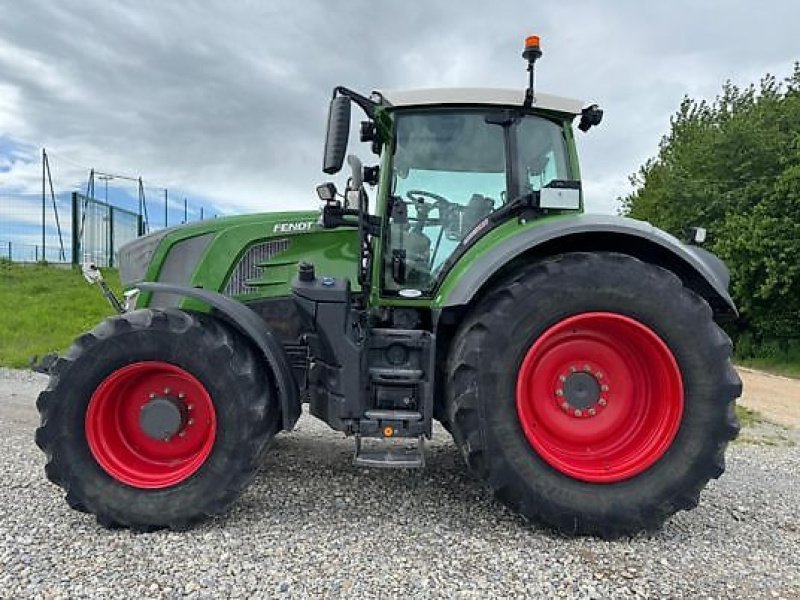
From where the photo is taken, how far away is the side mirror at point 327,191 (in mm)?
3945

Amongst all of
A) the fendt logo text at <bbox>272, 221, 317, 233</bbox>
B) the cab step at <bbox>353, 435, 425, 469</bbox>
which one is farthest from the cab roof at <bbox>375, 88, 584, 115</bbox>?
the cab step at <bbox>353, 435, 425, 469</bbox>

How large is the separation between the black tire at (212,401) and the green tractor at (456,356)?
0.01 m

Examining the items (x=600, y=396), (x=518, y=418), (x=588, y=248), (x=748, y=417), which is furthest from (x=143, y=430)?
(x=748, y=417)

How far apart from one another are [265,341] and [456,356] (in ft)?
3.36

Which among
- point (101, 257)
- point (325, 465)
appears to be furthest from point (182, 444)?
point (101, 257)

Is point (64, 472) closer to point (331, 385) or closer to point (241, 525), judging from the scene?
point (241, 525)

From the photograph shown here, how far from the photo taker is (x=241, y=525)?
3.55 m

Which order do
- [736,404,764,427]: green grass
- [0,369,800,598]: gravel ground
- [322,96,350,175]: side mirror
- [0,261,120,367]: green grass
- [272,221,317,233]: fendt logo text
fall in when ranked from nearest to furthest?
[0,369,800,598]: gravel ground → [322,96,350,175]: side mirror → [272,221,317,233]: fendt logo text → [736,404,764,427]: green grass → [0,261,120,367]: green grass

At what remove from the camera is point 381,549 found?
3271mm

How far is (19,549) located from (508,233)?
115 inches

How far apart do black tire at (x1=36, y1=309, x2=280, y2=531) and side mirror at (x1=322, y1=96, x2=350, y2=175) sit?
1.10 meters

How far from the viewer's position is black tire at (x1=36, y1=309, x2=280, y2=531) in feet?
11.4

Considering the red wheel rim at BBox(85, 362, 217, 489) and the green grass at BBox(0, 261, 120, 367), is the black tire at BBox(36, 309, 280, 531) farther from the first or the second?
the green grass at BBox(0, 261, 120, 367)

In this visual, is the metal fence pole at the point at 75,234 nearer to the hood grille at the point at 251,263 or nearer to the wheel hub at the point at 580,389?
the hood grille at the point at 251,263
